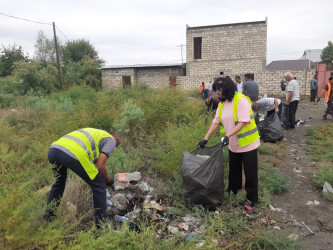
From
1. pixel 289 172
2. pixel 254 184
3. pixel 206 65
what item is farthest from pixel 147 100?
pixel 206 65

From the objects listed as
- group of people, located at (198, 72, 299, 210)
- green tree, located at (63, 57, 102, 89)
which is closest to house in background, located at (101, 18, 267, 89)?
green tree, located at (63, 57, 102, 89)

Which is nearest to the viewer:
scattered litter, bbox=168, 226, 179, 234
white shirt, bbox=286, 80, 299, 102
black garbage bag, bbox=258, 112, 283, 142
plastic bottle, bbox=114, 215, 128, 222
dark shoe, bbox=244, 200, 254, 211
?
scattered litter, bbox=168, 226, 179, 234

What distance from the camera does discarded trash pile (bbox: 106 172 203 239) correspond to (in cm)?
261

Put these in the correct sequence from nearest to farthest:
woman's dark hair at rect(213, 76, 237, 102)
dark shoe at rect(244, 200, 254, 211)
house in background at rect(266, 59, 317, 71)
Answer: woman's dark hair at rect(213, 76, 237, 102) → dark shoe at rect(244, 200, 254, 211) → house in background at rect(266, 59, 317, 71)

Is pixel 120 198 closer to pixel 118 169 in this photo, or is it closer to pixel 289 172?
pixel 118 169

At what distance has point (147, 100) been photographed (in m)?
6.65

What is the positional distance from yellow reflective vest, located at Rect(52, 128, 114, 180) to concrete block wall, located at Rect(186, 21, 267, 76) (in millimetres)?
16889

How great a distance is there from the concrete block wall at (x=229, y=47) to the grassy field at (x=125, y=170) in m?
12.3

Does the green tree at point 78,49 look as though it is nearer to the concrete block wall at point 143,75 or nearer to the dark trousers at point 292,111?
the concrete block wall at point 143,75

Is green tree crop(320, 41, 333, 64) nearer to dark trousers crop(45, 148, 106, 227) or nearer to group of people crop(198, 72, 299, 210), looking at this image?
group of people crop(198, 72, 299, 210)

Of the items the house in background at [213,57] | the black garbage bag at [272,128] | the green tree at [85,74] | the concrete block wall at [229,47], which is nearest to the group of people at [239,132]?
the black garbage bag at [272,128]

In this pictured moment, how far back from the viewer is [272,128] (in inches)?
226

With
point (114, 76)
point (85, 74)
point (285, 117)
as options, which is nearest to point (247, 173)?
point (285, 117)

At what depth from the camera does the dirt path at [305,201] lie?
2.59 metres
